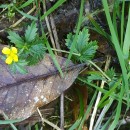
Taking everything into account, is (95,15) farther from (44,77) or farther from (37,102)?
(37,102)

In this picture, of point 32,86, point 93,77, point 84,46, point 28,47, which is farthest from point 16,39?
point 93,77

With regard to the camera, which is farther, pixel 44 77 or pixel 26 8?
pixel 26 8

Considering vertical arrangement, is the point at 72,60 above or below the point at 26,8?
below

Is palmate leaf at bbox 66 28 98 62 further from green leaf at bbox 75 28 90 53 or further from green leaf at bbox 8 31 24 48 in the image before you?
green leaf at bbox 8 31 24 48

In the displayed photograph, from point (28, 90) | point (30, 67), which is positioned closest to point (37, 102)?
point (28, 90)

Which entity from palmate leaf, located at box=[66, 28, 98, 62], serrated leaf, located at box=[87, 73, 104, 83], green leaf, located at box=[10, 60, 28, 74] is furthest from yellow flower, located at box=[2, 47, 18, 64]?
serrated leaf, located at box=[87, 73, 104, 83]
